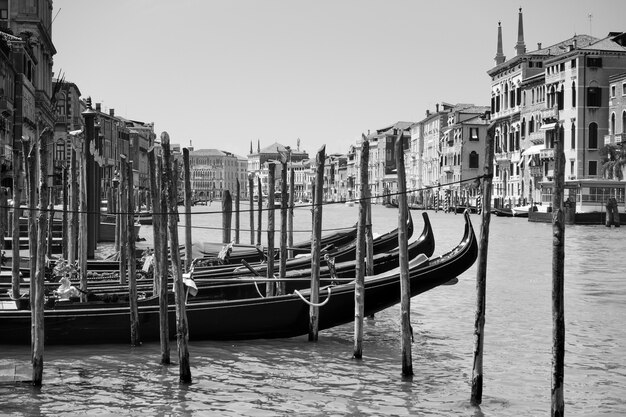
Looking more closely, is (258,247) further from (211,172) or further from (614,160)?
(211,172)

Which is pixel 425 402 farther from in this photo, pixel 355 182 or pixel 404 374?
pixel 355 182

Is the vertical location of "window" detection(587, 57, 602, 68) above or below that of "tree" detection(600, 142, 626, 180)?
above

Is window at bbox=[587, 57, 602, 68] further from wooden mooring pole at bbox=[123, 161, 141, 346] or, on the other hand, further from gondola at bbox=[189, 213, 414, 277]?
wooden mooring pole at bbox=[123, 161, 141, 346]

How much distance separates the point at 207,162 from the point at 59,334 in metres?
154

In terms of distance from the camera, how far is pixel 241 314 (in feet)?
35.8

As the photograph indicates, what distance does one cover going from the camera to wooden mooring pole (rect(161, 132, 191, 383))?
866 cm

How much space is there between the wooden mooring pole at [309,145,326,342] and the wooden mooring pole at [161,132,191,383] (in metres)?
1.82

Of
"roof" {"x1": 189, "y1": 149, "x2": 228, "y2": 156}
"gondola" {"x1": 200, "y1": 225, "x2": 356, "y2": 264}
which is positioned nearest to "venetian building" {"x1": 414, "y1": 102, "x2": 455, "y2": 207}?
"gondola" {"x1": 200, "y1": 225, "x2": 356, "y2": 264}

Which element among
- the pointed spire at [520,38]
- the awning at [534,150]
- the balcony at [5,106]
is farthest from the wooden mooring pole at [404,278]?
the pointed spire at [520,38]

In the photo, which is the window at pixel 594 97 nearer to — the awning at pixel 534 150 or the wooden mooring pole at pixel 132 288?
the awning at pixel 534 150

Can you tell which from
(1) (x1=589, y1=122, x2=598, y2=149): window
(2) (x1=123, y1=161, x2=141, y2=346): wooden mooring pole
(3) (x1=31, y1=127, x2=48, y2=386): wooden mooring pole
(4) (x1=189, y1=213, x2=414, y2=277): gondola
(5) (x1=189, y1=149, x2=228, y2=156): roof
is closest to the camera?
(3) (x1=31, y1=127, x2=48, y2=386): wooden mooring pole

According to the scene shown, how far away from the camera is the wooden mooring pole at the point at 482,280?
8016 mm

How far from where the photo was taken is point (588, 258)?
24.9 meters

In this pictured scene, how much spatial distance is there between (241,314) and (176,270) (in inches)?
87.6
